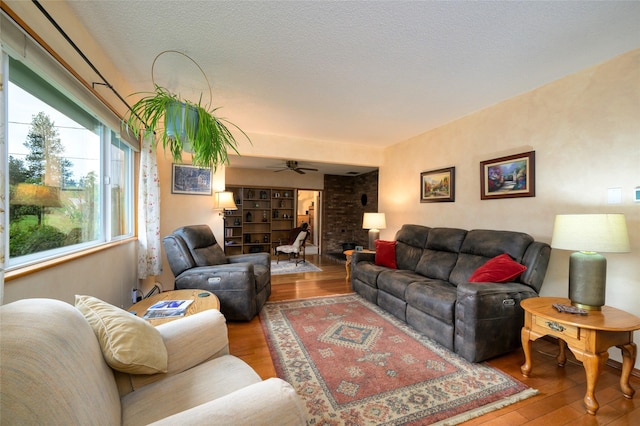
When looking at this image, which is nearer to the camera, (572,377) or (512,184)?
(572,377)

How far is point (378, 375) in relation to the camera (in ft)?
6.18

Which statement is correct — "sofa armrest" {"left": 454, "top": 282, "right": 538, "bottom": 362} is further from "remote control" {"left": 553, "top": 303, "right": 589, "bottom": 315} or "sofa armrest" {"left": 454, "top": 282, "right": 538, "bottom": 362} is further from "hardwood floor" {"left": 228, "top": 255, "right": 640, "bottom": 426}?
"remote control" {"left": 553, "top": 303, "right": 589, "bottom": 315}

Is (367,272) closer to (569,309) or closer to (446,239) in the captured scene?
(446,239)

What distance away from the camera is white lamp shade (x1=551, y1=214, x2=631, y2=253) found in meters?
1.63

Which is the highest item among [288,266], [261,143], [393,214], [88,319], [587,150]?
[261,143]

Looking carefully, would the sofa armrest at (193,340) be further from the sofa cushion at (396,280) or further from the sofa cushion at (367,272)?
the sofa cushion at (367,272)

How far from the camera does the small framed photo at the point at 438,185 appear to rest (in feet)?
11.4

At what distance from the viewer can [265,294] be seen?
3.24 meters

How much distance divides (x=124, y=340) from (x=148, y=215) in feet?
→ 8.46

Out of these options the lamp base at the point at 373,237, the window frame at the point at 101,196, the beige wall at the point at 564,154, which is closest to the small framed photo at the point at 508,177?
the beige wall at the point at 564,154

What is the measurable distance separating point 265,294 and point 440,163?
119 inches

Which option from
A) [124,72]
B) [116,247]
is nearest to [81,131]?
[124,72]

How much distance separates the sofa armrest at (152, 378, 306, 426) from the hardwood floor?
4.09ft

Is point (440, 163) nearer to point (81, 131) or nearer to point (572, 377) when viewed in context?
point (572, 377)
